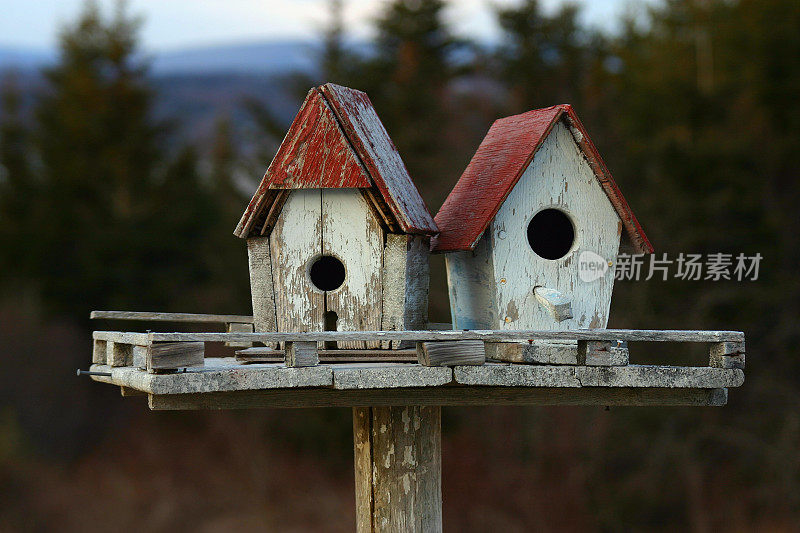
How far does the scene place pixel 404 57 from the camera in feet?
70.1

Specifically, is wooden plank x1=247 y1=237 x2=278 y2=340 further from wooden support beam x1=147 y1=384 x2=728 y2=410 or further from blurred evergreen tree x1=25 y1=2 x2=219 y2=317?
blurred evergreen tree x1=25 y1=2 x2=219 y2=317

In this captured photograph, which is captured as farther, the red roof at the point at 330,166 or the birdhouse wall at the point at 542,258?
the birdhouse wall at the point at 542,258

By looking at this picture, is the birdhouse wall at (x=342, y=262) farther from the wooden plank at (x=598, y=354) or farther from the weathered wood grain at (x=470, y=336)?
the wooden plank at (x=598, y=354)

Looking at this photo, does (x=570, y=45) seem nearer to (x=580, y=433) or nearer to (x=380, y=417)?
(x=580, y=433)

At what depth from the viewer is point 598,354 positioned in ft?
15.6

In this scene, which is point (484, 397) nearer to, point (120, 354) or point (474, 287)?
point (474, 287)

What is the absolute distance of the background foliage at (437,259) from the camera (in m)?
17.2

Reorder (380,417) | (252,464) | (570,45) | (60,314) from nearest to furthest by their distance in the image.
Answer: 1. (380,417)
2. (252,464)
3. (60,314)
4. (570,45)

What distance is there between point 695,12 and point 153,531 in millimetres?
15727

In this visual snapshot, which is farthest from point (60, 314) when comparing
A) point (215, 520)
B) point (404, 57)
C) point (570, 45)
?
point (570, 45)

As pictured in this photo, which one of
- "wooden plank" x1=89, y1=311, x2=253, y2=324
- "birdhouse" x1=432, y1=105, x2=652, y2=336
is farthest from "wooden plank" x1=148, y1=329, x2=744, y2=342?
"wooden plank" x1=89, y1=311, x2=253, y2=324

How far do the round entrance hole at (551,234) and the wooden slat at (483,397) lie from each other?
87cm

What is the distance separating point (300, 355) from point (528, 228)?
67.1 inches

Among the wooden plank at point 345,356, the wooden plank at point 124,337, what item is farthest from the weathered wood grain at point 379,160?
the wooden plank at point 124,337
